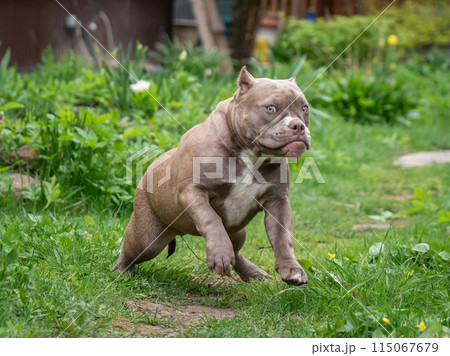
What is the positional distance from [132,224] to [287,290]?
964mm

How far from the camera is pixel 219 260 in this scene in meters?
3.11

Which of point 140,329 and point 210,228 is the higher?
point 210,228

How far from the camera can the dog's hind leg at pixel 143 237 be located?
3650mm

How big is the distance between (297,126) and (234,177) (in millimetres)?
430

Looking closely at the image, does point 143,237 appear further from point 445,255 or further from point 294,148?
point 445,255

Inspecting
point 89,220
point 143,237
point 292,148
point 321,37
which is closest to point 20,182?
point 89,220

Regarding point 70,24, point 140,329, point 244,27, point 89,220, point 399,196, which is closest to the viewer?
point 140,329

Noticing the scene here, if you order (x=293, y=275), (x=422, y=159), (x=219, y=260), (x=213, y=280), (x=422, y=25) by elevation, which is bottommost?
(x=422, y=159)

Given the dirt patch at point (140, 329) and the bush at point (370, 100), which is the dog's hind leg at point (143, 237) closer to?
the dirt patch at point (140, 329)

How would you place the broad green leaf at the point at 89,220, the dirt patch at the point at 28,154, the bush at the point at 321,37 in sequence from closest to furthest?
the broad green leaf at the point at 89,220 → the dirt patch at the point at 28,154 → the bush at the point at 321,37

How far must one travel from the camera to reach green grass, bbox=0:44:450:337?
2939 millimetres

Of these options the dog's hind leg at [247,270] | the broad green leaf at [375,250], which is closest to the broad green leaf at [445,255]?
the broad green leaf at [375,250]

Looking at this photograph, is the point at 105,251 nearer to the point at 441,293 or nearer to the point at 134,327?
the point at 134,327
